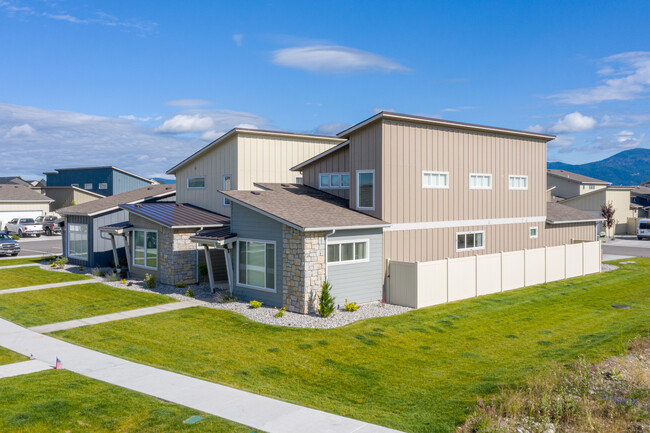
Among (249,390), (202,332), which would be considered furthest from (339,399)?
(202,332)

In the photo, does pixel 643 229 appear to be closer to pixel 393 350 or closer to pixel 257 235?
pixel 257 235

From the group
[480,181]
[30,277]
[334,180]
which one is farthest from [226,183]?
[480,181]

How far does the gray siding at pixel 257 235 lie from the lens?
18.1 meters

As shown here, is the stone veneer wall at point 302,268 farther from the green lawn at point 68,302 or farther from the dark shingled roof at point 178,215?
the dark shingled roof at point 178,215

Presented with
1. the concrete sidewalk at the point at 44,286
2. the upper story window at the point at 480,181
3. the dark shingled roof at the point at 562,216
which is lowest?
the concrete sidewalk at the point at 44,286

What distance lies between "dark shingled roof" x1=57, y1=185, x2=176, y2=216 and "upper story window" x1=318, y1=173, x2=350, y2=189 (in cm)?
1188

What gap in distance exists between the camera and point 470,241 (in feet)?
76.7

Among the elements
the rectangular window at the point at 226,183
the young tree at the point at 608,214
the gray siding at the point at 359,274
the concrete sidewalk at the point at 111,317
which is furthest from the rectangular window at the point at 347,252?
the young tree at the point at 608,214

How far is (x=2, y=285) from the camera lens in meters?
23.4

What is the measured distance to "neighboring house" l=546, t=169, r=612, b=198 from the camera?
6091 centimetres

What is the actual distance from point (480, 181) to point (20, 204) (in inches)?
1908

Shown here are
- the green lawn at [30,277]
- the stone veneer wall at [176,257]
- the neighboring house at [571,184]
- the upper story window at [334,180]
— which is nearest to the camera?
the stone veneer wall at [176,257]

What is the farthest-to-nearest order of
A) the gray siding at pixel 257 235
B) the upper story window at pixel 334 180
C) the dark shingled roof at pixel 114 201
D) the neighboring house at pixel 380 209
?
the dark shingled roof at pixel 114 201 < the upper story window at pixel 334 180 < the gray siding at pixel 257 235 < the neighboring house at pixel 380 209

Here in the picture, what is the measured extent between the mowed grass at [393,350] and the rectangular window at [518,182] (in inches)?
283
